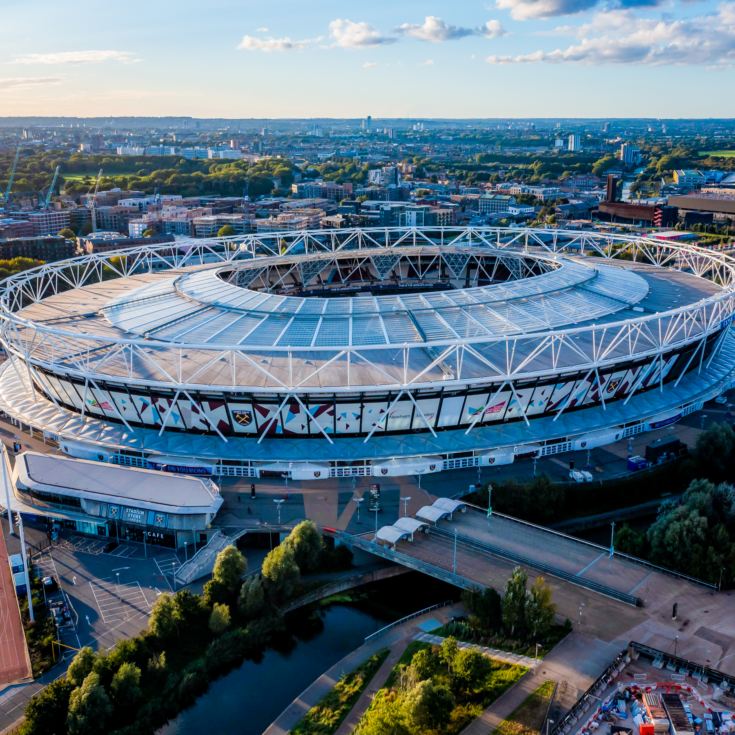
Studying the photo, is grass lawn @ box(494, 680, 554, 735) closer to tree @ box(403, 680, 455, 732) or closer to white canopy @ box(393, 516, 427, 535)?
tree @ box(403, 680, 455, 732)

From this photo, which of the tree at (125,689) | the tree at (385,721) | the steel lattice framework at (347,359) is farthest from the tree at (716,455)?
the tree at (125,689)

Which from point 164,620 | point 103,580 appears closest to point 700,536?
point 164,620

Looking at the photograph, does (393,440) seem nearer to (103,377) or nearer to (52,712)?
(103,377)

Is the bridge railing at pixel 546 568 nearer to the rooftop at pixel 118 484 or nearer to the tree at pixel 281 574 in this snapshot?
the tree at pixel 281 574

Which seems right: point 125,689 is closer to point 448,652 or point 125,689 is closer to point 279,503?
point 448,652

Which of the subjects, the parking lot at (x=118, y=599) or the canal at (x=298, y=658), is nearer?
the canal at (x=298, y=658)

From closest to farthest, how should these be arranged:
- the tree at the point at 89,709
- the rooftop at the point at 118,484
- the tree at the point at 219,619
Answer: the tree at the point at 89,709
the tree at the point at 219,619
the rooftop at the point at 118,484

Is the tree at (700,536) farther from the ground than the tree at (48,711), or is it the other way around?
the tree at (700,536)
